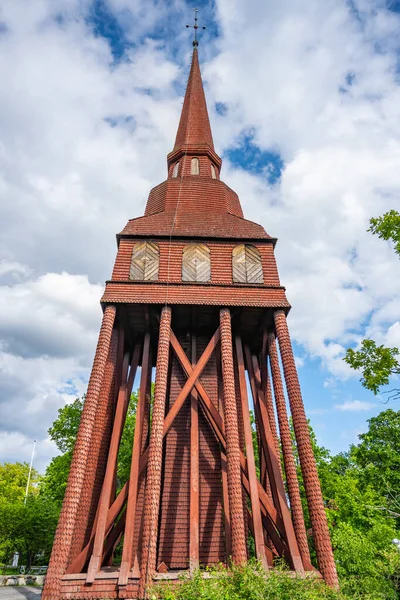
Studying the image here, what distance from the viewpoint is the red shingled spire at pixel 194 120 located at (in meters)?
18.6

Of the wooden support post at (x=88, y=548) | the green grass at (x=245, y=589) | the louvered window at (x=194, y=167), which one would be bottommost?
the green grass at (x=245, y=589)

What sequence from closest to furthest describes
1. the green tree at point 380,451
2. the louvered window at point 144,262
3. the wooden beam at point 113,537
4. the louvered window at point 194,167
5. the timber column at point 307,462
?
the timber column at point 307,462
the wooden beam at point 113,537
the louvered window at point 144,262
the louvered window at point 194,167
the green tree at point 380,451

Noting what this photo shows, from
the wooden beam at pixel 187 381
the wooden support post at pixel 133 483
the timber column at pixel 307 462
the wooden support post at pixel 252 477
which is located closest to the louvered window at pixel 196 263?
the wooden beam at pixel 187 381

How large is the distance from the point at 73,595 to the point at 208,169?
15220 mm

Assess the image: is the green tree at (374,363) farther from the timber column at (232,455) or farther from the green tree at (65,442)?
the green tree at (65,442)

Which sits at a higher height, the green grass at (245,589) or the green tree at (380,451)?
the green tree at (380,451)

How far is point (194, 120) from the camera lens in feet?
63.8

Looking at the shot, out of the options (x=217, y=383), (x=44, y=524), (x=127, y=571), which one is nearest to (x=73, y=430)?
(x=44, y=524)

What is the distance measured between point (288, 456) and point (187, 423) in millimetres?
3272

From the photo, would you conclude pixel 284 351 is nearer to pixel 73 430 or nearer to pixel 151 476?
pixel 151 476

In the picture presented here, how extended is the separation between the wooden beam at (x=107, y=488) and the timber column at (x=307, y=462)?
15.8ft

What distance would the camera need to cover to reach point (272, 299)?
12.2 meters

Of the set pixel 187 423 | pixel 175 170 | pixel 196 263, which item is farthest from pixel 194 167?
pixel 187 423

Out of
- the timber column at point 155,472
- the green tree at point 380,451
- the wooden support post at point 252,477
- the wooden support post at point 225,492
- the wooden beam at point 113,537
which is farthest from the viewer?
the green tree at point 380,451
